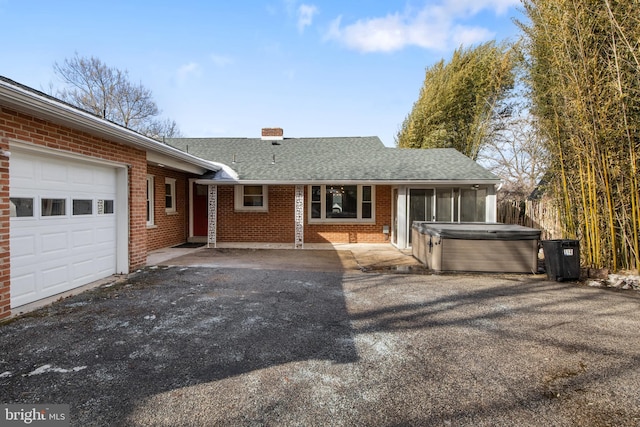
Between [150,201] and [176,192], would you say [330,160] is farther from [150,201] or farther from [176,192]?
[150,201]

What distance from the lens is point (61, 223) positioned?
5.35m

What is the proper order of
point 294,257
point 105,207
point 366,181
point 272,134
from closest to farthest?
1. point 105,207
2. point 294,257
3. point 366,181
4. point 272,134

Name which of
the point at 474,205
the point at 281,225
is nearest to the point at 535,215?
the point at 474,205

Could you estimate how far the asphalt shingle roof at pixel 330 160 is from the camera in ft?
35.7

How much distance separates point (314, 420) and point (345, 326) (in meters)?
1.89

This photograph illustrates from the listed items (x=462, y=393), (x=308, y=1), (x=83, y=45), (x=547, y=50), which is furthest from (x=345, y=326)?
(x=83, y=45)

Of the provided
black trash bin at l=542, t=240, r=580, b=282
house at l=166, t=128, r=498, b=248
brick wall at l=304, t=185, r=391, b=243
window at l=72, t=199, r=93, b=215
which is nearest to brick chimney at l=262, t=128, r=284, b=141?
house at l=166, t=128, r=498, b=248

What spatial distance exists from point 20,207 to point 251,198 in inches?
303

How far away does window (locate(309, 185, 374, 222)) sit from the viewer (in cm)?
1203

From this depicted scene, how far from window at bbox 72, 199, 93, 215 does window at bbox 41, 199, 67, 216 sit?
23cm

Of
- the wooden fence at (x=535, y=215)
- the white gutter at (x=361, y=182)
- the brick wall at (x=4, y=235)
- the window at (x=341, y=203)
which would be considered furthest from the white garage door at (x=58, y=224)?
the wooden fence at (x=535, y=215)

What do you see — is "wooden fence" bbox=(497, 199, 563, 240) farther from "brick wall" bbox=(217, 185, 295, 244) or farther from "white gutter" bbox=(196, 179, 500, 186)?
"brick wall" bbox=(217, 185, 295, 244)

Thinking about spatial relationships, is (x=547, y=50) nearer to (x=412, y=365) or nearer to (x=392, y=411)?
(x=412, y=365)

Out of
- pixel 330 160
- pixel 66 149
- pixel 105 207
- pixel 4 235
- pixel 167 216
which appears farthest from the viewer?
pixel 330 160
